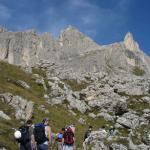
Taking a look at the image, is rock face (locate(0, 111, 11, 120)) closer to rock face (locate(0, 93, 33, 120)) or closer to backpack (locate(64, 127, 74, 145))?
rock face (locate(0, 93, 33, 120))

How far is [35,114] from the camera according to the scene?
52125 millimetres

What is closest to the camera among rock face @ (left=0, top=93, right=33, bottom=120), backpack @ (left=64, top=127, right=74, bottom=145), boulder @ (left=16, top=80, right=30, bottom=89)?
backpack @ (left=64, top=127, right=74, bottom=145)

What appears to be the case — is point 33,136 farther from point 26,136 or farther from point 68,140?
point 68,140

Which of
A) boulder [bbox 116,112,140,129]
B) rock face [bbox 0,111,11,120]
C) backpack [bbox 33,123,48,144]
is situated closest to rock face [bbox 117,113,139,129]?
boulder [bbox 116,112,140,129]

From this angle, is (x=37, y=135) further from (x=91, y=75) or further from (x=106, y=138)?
(x=91, y=75)

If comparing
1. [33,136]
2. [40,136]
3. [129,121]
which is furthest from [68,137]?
[129,121]

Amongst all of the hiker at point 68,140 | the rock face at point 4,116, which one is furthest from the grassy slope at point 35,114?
the hiker at point 68,140

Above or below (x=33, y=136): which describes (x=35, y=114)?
above

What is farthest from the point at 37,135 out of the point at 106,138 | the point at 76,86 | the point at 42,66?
the point at 42,66

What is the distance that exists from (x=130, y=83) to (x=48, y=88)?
29069 mm

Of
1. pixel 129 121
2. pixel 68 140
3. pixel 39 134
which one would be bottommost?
pixel 68 140

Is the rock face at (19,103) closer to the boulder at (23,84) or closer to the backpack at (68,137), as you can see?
the boulder at (23,84)

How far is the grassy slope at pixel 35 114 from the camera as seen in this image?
3483 cm

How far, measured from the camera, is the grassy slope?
34.8 m
